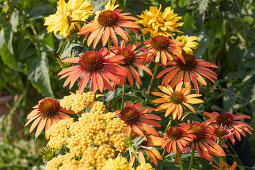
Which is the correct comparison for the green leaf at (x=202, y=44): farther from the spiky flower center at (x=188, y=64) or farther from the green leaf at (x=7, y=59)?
the green leaf at (x=7, y=59)

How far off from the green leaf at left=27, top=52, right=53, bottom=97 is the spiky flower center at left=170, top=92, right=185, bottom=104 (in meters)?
0.77

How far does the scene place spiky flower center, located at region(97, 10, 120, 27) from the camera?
85 cm

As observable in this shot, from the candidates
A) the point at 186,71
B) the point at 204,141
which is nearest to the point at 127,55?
the point at 186,71

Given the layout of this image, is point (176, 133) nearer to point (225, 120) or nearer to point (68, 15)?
point (225, 120)

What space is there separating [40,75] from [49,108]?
678 mm

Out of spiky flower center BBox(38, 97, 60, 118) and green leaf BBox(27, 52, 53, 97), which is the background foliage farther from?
spiky flower center BBox(38, 97, 60, 118)

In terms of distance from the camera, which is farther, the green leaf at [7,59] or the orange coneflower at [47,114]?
the green leaf at [7,59]


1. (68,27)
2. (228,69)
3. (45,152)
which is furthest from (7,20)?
(228,69)

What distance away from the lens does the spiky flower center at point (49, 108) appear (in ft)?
2.65

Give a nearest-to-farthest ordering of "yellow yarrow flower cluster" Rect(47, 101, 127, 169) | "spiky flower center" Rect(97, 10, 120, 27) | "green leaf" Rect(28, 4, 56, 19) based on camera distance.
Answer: "yellow yarrow flower cluster" Rect(47, 101, 127, 169)
"spiky flower center" Rect(97, 10, 120, 27)
"green leaf" Rect(28, 4, 56, 19)

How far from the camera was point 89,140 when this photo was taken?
0.66 metres

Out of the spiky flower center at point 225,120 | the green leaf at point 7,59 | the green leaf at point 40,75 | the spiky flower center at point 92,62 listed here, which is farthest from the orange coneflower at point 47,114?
the green leaf at point 7,59

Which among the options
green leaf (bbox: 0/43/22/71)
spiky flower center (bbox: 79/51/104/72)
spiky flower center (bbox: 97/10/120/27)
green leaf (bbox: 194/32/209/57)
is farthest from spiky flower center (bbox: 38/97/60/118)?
green leaf (bbox: 0/43/22/71)

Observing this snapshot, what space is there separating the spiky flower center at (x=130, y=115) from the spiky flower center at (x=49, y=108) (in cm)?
20
